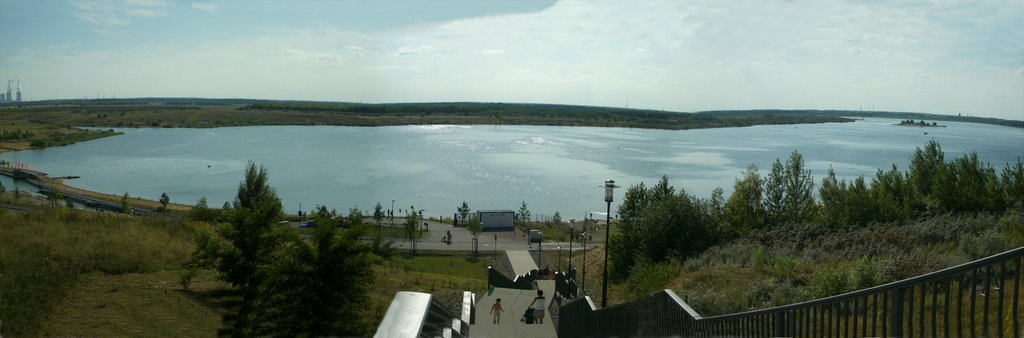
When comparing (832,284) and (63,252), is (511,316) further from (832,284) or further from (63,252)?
(63,252)

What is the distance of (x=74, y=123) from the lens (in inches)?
6604

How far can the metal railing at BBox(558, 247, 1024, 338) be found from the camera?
3127mm

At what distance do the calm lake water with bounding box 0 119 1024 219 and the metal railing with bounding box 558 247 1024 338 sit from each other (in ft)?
172

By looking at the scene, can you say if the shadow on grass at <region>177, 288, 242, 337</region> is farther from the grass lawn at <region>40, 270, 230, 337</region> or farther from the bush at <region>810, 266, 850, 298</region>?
the bush at <region>810, 266, 850, 298</region>

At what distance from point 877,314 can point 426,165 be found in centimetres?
8806

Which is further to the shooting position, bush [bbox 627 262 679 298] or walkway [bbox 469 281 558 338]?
bush [bbox 627 262 679 298]

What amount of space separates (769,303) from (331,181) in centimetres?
6681

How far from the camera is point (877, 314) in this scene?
14.5 feet

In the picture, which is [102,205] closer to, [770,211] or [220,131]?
[770,211]

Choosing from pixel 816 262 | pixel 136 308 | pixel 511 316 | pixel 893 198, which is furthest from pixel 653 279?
pixel 893 198

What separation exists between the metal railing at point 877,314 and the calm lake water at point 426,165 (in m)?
52.5

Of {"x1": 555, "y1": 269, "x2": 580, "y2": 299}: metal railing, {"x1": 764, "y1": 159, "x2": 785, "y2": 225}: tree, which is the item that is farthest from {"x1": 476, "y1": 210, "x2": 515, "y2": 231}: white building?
{"x1": 555, "y1": 269, "x2": 580, "y2": 299}: metal railing

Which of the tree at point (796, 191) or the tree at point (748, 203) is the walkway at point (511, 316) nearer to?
the tree at point (748, 203)

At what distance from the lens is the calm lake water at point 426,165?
217 feet
